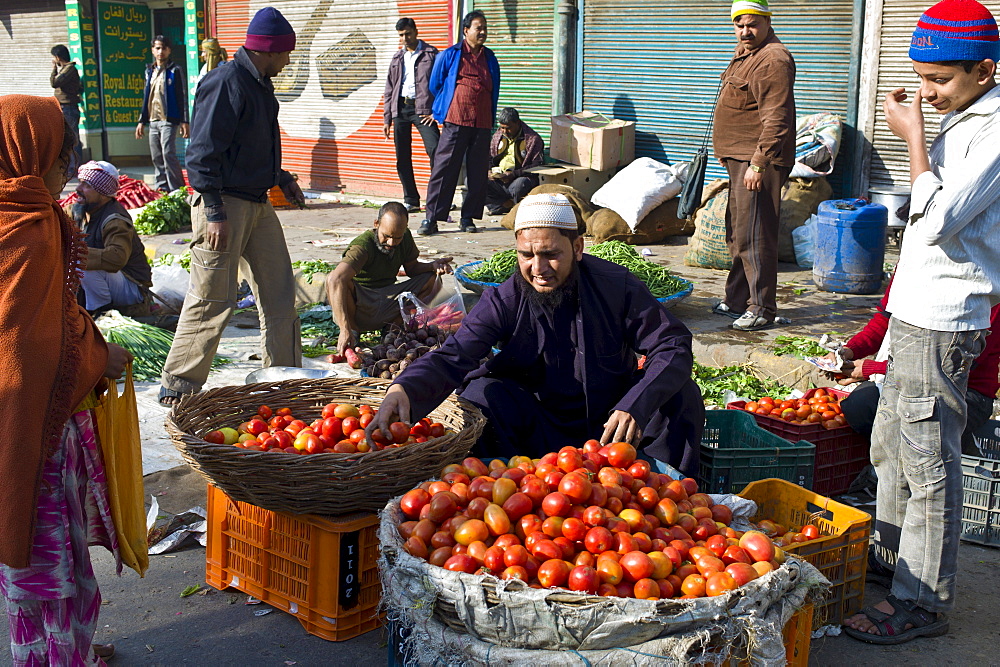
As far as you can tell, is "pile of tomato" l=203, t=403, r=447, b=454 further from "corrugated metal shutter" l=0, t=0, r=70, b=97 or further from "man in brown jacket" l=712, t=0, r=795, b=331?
"corrugated metal shutter" l=0, t=0, r=70, b=97

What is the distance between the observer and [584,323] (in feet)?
12.3

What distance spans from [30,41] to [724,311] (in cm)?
1874

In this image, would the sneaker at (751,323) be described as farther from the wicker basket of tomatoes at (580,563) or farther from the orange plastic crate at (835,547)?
the wicker basket of tomatoes at (580,563)

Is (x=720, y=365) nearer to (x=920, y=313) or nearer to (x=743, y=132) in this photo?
(x=743, y=132)

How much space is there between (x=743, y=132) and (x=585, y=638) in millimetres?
5181

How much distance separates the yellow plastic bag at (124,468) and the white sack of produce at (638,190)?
728 centimetres

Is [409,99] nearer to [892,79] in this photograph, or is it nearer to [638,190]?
[638,190]

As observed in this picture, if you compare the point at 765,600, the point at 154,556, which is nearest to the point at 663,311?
the point at 765,600

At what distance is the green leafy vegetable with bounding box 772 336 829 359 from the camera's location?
613 centimetres

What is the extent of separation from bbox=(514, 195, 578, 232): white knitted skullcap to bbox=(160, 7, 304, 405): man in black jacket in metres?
2.46

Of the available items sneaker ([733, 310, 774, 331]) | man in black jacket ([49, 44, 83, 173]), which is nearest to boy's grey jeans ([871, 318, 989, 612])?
sneaker ([733, 310, 774, 331])

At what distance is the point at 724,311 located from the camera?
721 cm

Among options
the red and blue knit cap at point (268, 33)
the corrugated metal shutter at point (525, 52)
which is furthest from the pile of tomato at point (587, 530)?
the corrugated metal shutter at point (525, 52)

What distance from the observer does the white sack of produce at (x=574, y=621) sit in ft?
7.72
